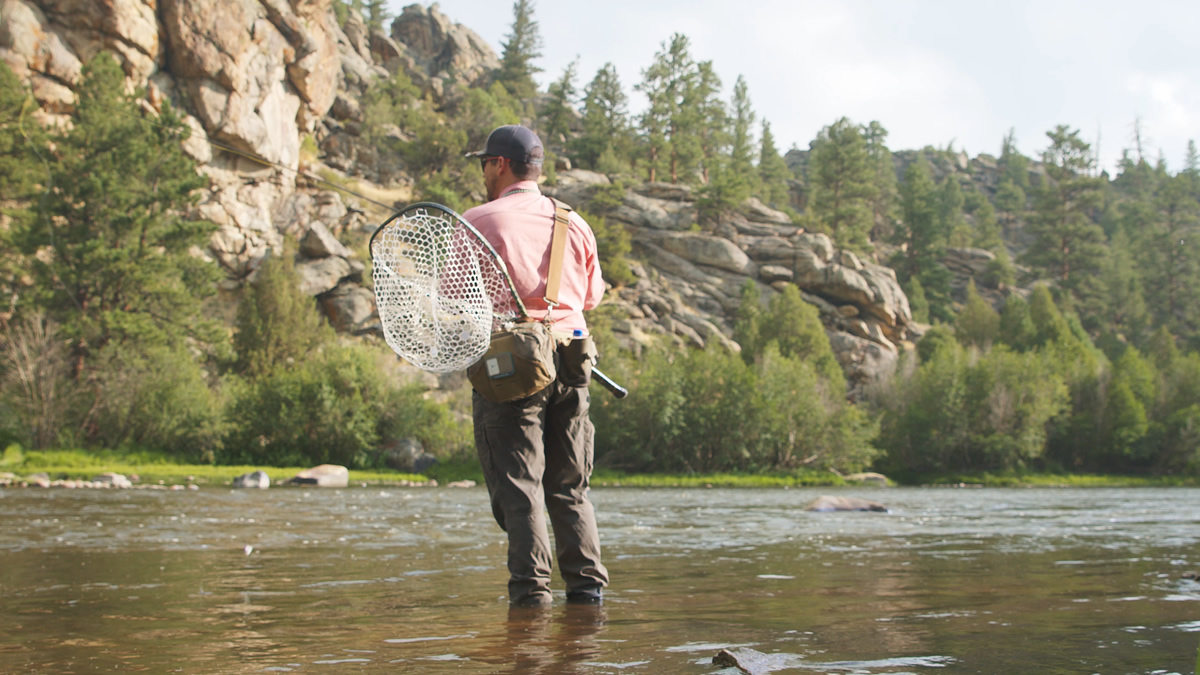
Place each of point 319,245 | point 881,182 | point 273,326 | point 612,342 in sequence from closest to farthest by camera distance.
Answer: point 273,326
point 612,342
point 319,245
point 881,182

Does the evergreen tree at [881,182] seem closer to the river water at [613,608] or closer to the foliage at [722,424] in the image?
the foliage at [722,424]

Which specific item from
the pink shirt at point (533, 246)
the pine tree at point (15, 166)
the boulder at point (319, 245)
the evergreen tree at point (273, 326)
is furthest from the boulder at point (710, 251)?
the pink shirt at point (533, 246)

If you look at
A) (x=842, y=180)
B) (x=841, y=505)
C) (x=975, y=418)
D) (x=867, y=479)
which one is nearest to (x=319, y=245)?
(x=867, y=479)

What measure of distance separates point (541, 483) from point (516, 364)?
2.77ft

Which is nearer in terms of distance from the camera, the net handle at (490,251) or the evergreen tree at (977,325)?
the net handle at (490,251)

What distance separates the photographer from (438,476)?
143 feet

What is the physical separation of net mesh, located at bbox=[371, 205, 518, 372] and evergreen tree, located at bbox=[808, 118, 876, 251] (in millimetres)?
96105

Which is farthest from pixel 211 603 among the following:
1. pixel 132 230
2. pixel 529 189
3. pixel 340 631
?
pixel 132 230

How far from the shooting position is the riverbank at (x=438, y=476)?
33.1 meters

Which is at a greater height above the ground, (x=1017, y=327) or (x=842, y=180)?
(x=842, y=180)

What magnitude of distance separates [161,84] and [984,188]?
15450 cm

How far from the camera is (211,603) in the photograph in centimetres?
450

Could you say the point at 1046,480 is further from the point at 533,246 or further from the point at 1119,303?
the point at 533,246

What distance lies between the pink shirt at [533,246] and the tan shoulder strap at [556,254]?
0.15ft
